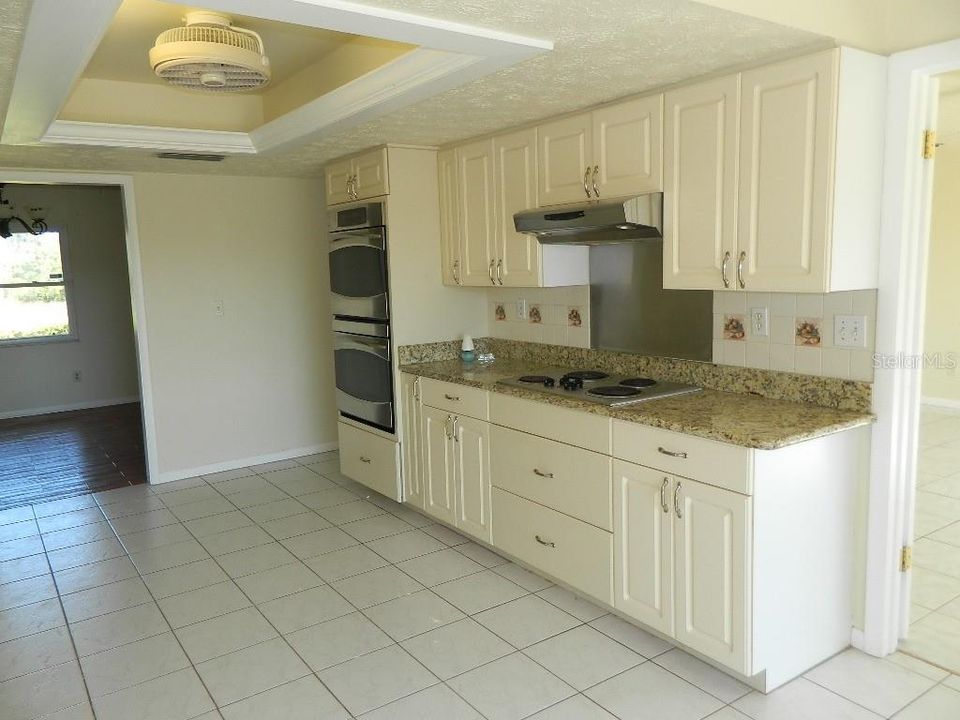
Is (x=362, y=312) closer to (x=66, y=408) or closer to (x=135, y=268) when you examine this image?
(x=135, y=268)

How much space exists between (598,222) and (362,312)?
5.83 feet

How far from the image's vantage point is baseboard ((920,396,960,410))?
5945 millimetres

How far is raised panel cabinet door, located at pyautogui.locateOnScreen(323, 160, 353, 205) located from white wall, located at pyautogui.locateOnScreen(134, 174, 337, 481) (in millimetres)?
924

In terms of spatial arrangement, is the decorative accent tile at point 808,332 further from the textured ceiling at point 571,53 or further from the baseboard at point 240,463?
the baseboard at point 240,463

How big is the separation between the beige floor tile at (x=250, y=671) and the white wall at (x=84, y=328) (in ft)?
18.9

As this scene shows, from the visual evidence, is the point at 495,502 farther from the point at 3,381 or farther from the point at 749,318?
the point at 3,381

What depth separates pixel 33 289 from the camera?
282 inches

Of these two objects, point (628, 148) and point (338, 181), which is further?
point (338, 181)

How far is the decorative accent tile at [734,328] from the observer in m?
2.92

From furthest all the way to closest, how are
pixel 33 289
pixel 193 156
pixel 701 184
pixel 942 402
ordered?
pixel 33 289 → pixel 942 402 → pixel 193 156 → pixel 701 184

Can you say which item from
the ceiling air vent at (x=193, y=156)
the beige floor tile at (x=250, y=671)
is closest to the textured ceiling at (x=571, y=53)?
the ceiling air vent at (x=193, y=156)

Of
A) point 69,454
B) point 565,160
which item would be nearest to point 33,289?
point 69,454

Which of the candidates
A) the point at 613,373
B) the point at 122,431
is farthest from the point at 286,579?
the point at 122,431

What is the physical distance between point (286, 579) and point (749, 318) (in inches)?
91.8
